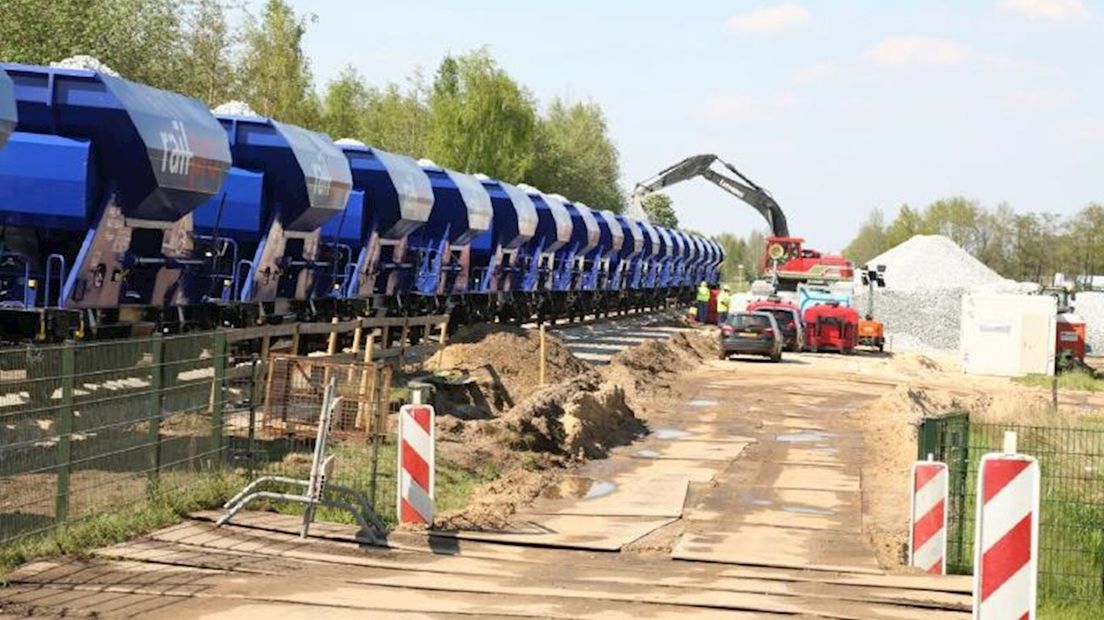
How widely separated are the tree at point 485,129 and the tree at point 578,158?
5.17m

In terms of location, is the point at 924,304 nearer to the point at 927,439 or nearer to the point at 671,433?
the point at 671,433

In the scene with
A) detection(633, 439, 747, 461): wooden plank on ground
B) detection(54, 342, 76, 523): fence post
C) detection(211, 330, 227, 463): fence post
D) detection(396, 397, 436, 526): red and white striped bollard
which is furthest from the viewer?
detection(633, 439, 747, 461): wooden plank on ground

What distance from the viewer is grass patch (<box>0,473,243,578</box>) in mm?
11499

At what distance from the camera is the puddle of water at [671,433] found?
2490cm

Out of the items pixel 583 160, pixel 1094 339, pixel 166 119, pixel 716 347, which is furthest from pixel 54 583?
pixel 583 160

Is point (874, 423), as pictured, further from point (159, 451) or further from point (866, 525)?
point (159, 451)

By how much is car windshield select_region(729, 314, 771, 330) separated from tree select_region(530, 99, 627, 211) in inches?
1877

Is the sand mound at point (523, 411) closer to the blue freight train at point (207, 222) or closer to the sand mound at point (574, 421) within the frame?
the sand mound at point (574, 421)

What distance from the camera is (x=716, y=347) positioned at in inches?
1980

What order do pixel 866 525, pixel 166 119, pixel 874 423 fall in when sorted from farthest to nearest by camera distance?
pixel 874 423 → pixel 166 119 → pixel 866 525

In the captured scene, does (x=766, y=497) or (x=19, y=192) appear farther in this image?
(x=19, y=192)

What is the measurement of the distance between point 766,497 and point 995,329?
1374 inches

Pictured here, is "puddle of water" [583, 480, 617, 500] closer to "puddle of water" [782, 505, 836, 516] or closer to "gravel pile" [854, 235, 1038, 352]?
"puddle of water" [782, 505, 836, 516]

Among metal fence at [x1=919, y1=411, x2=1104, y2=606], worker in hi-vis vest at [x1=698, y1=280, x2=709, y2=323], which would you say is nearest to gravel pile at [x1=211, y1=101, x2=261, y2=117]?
metal fence at [x1=919, y1=411, x2=1104, y2=606]
